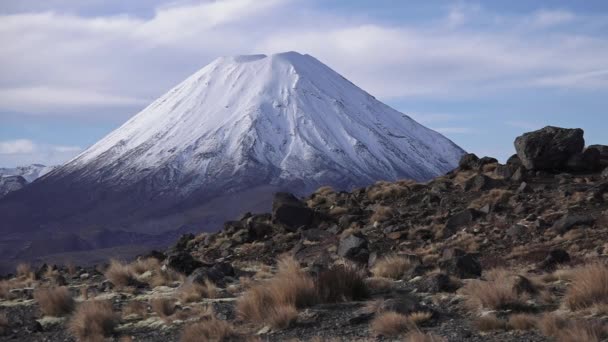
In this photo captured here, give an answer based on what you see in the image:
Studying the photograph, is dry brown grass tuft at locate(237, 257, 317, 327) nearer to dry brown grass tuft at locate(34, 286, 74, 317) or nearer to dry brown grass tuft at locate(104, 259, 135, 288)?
dry brown grass tuft at locate(34, 286, 74, 317)

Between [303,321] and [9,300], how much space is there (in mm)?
9569

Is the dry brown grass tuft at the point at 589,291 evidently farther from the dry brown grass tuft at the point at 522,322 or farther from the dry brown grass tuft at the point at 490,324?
the dry brown grass tuft at the point at 490,324

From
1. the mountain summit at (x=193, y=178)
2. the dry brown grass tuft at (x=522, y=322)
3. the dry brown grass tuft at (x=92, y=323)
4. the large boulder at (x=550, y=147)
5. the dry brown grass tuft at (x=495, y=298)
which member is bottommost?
the dry brown grass tuft at (x=522, y=322)

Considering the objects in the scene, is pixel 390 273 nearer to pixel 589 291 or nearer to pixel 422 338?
pixel 589 291

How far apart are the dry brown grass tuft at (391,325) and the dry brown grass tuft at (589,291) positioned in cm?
246

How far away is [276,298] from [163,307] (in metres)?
2.50

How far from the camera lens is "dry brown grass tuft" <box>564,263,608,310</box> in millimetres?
10672

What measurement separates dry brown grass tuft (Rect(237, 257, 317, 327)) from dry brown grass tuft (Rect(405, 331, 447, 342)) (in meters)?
2.75

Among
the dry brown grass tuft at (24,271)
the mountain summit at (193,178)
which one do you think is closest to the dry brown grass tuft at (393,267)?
the dry brown grass tuft at (24,271)

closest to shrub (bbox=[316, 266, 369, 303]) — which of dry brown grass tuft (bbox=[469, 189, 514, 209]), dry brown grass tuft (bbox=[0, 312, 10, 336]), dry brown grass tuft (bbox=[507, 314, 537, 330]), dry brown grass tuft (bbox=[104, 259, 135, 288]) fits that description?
dry brown grass tuft (bbox=[507, 314, 537, 330])

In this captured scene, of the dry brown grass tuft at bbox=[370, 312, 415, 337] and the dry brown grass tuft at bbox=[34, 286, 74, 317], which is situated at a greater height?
the dry brown grass tuft at bbox=[34, 286, 74, 317]

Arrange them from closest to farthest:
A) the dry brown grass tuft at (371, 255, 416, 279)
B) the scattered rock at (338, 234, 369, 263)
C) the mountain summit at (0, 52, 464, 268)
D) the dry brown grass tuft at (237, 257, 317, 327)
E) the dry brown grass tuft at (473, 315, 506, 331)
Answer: the dry brown grass tuft at (473, 315, 506, 331)
the dry brown grass tuft at (237, 257, 317, 327)
the dry brown grass tuft at (371, 255, 416, 279)
the scattered rock at (338, 234, 369, 263)
the mountain summit at (0, 52, 464, 268)

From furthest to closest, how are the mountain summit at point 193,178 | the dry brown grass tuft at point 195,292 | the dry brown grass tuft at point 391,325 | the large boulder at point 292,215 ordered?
1. the mountain summit at point 193,178
2. the large boulder at point 292,215
3. the dry brown grass tuft at point 195,292
4. the dry brown grass tuft at point 391,325

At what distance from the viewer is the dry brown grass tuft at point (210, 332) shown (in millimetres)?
10836
